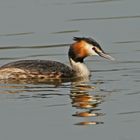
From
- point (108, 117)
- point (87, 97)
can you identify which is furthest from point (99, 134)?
point (87, 97)

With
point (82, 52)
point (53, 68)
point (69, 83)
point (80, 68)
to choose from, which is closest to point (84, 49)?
point (82, 52)

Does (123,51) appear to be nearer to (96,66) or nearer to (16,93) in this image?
(96,66)

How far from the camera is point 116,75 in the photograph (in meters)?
16.4

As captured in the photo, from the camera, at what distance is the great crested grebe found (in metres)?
16.4

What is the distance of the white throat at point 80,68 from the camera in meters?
16.8

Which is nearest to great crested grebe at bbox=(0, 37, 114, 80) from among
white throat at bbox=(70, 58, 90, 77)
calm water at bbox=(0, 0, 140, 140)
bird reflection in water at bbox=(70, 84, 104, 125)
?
white throat at bbox=(70, 58, 90, 77)

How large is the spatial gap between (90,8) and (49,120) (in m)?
10.1

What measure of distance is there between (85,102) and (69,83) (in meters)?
1.99

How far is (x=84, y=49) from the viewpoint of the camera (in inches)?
677

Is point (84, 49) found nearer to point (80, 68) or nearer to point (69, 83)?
point (80, 68)

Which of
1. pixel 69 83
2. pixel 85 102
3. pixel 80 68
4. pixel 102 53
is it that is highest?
pixel 102 53

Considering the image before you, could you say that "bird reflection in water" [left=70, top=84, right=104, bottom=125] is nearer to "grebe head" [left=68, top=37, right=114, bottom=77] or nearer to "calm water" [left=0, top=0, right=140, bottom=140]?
"calm water" [left=0, top=0, right=140, bottom=140]

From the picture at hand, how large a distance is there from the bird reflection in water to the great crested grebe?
2.90 feet

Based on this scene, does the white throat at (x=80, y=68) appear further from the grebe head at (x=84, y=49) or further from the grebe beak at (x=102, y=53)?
the grebe beak at (x=102, y=53)
